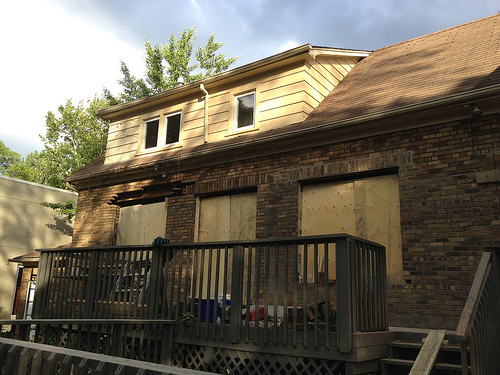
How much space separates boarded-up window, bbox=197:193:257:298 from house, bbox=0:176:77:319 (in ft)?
40.2

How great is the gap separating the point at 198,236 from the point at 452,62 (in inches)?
246

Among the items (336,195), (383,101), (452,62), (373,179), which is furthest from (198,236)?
(452,62)

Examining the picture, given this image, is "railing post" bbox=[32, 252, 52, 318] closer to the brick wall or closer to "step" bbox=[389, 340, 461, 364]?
the brick wall

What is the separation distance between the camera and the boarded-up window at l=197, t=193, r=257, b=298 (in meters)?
9.02

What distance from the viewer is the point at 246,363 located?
5250 millimetres

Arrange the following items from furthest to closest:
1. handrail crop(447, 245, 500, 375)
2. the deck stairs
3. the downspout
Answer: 1. the downspout
2. the deck stairs
3. handrail crop(447, 245, 500, 375)

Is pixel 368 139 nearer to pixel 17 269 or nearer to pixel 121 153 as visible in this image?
pixel 121 153

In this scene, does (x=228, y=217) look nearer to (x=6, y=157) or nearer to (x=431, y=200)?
(x=431, y=200)

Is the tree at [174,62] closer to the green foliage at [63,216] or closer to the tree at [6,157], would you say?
the green foliage at [63,216]

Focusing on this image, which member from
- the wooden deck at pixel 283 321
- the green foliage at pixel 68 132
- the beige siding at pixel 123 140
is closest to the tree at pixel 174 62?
the green foliage at pixel 68 132

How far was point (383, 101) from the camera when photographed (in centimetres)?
775

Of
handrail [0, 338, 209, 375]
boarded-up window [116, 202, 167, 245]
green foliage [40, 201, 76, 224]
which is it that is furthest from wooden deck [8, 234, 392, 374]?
green foliage [40, 201, 76, 224]

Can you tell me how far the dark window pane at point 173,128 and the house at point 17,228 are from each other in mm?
10912

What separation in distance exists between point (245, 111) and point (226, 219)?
8.54 ft
